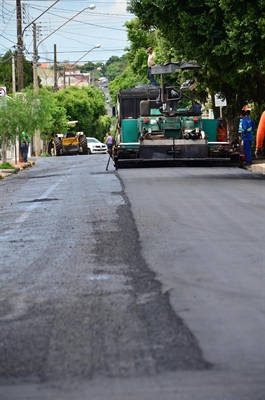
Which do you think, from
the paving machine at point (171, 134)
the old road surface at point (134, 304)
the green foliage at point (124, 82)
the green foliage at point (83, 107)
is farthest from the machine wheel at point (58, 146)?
the old road surface at point (134, 304)

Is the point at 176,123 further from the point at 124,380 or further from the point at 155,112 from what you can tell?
the point at 124,380

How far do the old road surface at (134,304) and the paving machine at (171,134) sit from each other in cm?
1315

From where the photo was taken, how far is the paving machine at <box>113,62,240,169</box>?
27.9 meters

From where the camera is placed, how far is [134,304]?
7.31 m

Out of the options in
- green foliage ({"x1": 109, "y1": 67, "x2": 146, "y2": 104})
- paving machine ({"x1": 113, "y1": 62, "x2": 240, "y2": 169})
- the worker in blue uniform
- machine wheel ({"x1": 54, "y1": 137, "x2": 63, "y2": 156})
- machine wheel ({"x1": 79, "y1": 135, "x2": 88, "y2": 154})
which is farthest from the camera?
green foliage ({"x1": 109, "y1": 67, "x2": 146, "y2": 104})

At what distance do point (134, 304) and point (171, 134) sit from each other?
21.8 meters

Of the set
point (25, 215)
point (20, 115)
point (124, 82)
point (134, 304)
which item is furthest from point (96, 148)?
point (134, 304)

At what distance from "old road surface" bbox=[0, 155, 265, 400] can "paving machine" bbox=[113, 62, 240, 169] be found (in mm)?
13152

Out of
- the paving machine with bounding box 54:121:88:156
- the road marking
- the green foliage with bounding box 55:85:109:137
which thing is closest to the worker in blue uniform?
the road marking

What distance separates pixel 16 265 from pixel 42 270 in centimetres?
60

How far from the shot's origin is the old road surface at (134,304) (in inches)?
211

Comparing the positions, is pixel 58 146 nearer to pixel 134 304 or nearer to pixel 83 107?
pixel 83 107

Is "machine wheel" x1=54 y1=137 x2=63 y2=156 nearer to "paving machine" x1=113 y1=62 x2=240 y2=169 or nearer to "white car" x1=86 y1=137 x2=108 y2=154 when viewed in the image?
"white car" x1=86 y1=137 x2=108 y2=154

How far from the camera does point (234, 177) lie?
23.3 m
